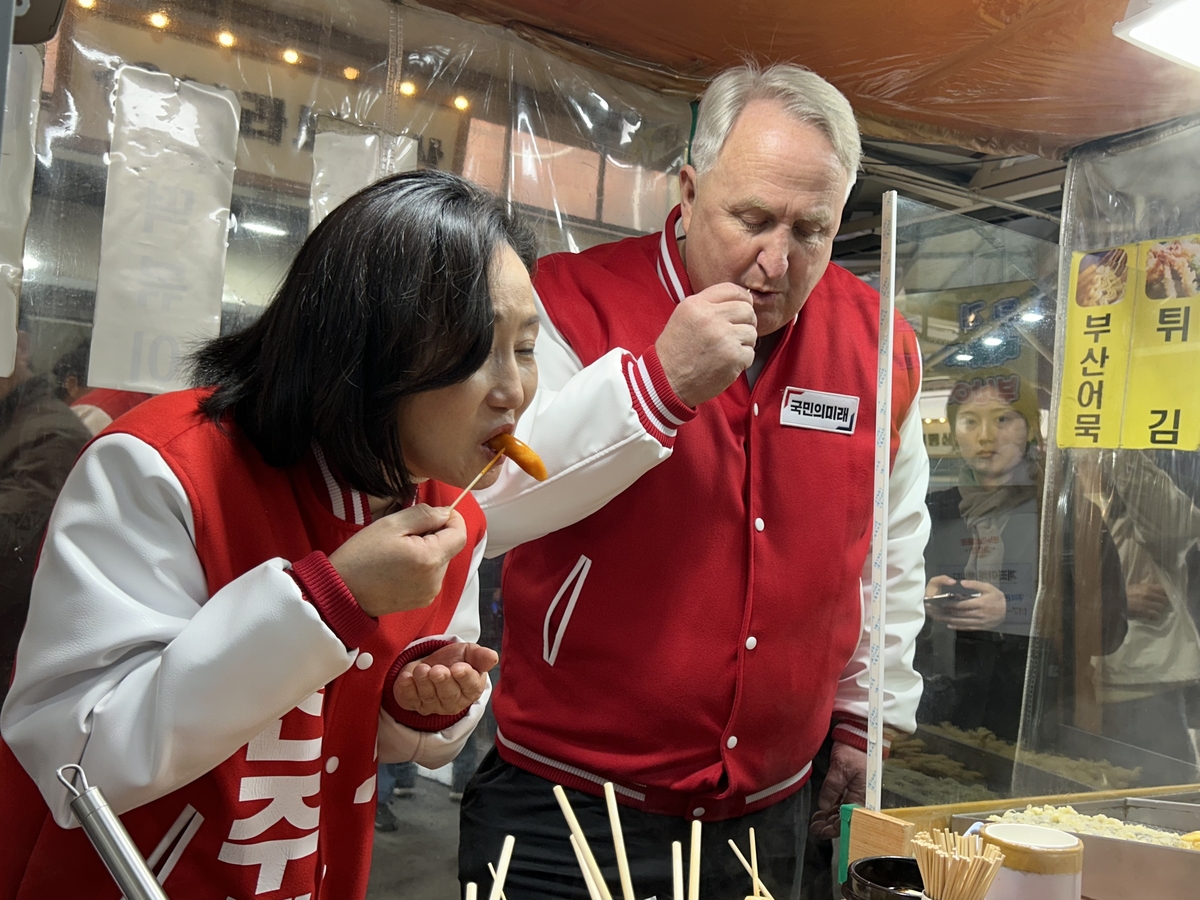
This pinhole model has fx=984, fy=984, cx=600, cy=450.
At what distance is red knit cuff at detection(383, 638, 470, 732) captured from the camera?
4.26 ft

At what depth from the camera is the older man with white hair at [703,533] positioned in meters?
1.52

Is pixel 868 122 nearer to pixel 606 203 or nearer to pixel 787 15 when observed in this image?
pixel 787 15

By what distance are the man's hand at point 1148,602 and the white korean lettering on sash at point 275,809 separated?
4.60 feet

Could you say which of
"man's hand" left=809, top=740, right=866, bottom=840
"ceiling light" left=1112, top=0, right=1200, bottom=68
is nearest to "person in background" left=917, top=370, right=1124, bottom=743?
Result: "man's hand" left=809, top=740, right=866, bottom=840

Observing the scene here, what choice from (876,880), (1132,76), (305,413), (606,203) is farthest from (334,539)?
(1132,76)

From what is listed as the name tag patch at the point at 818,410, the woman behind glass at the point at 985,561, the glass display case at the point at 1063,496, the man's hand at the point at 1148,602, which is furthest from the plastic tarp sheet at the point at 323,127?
the man's hand at the point at 1148,602

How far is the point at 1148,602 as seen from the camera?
1744 millimetres

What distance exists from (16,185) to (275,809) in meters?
1.27

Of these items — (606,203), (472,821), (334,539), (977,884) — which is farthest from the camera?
(606,203)

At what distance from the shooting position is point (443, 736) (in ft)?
4.36

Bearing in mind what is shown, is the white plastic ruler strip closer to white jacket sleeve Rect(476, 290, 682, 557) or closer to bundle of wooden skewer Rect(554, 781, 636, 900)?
white jacket sleeve Rect(476, 290, 682, 557)

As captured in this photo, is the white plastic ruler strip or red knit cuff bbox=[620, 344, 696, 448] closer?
the white plastic ruler strip

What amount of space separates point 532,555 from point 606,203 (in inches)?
43.9

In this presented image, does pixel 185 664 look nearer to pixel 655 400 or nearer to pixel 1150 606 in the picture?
pixel 655 400
